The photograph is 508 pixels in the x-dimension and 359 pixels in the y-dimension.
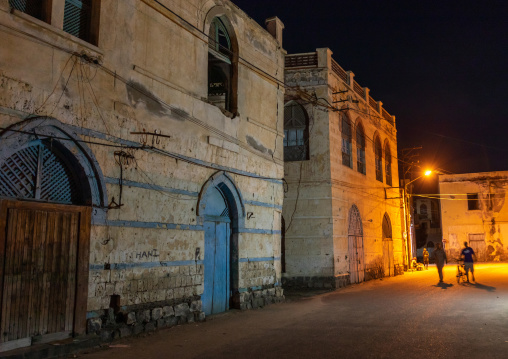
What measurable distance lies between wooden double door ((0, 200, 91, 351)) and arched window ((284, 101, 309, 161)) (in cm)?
1166

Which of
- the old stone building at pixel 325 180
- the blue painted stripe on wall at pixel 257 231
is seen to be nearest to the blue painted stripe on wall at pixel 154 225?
the blue painted stripe on wall at pixel 257 231

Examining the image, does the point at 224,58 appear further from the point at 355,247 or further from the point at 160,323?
the point at 355,247

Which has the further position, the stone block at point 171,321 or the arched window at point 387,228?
the arched window at point 387,228

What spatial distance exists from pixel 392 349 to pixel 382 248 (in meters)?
15.8

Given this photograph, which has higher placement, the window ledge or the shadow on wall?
the window ledge

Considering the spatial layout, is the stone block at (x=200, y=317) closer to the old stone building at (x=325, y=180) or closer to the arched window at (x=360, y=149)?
the old stone building at (x=325, y=180)

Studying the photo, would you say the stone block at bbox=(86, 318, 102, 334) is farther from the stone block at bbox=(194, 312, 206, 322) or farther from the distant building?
the distant building

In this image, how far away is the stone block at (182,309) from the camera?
348 inches

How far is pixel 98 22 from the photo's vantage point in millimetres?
7715

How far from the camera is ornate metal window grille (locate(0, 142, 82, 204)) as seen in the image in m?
6.29

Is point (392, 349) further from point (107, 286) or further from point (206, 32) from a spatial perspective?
point (206, 32)

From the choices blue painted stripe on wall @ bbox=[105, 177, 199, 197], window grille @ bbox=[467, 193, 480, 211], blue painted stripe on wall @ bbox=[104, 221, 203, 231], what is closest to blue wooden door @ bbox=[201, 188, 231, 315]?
blue painted stripe on wall @ bbox=[104, 221, 203, 231]

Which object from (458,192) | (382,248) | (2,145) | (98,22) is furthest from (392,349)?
(458,192)

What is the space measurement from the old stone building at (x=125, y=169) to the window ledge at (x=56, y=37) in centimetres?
2
